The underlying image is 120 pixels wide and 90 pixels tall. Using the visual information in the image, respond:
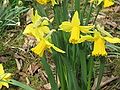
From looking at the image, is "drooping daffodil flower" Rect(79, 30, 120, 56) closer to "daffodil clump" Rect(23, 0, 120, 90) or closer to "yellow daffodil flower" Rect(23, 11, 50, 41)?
"daffodil clump" Rect(23, 0, 120, 90)

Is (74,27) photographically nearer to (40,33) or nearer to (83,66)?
(40,33)

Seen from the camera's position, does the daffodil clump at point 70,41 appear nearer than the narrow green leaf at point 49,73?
Yes

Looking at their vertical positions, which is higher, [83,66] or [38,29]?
[38,29]

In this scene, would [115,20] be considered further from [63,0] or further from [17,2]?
[63,0]

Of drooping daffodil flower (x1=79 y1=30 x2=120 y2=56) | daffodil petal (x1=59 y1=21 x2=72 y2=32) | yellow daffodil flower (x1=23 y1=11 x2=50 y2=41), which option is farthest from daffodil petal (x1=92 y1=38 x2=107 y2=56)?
yellow daffodil flower (x1=23 y1=11 x2=50 y2=41)

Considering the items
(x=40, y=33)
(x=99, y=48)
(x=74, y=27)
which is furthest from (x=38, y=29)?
(x=99, y=48)

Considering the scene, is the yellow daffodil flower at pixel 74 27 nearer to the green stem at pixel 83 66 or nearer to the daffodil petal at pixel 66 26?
the daffodil petal at pixel 66 26

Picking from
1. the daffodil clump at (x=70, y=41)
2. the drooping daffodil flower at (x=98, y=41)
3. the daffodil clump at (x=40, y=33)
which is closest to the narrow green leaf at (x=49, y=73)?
the daffodil clump at (x=70, y=41)

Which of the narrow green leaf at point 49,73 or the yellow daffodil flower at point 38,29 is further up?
the yellow daffodil flower at point 38,29
